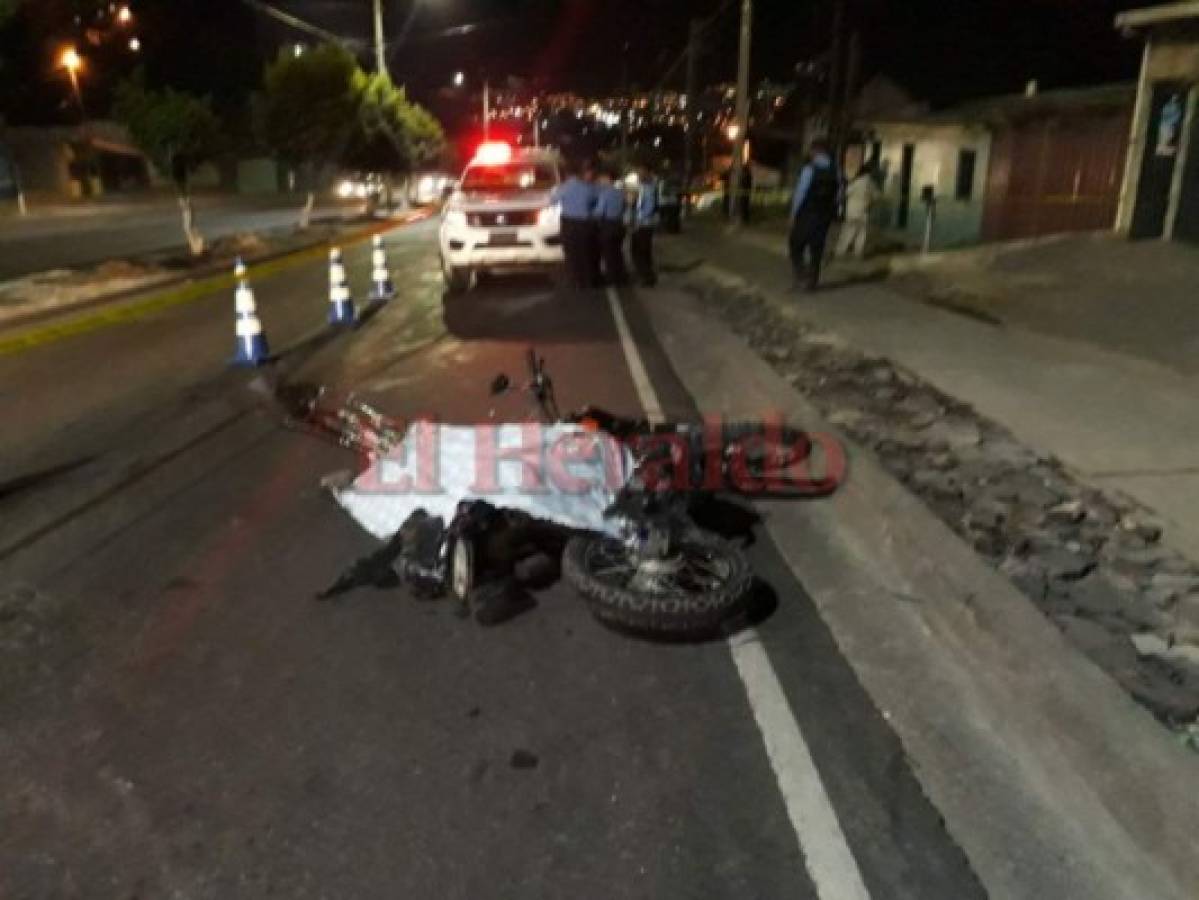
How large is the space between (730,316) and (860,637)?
9715 mm

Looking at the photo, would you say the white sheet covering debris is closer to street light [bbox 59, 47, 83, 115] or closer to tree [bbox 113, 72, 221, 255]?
tree [bbox 113, 72, 221, 255]

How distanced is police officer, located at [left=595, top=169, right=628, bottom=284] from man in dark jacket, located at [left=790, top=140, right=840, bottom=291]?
2.51 metres

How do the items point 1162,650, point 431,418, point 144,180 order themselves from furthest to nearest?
point 144,180
point 431,418
point 1162,650

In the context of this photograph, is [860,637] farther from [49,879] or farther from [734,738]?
[49,879]

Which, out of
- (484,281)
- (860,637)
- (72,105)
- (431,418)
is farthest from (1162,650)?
(72,105)

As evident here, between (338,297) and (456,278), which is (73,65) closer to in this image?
(456,278)

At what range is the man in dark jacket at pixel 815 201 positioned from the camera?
43.0 feet

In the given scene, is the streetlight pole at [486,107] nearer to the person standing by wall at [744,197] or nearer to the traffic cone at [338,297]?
the person standing by wall at [744,197]

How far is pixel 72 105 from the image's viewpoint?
58.8 meters

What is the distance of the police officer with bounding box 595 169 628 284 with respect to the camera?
1502cm

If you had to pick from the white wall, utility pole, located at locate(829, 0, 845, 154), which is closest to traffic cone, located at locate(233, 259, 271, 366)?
the white wall

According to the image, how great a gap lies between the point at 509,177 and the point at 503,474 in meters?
12.7

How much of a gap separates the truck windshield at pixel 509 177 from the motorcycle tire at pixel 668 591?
12655 millimetres

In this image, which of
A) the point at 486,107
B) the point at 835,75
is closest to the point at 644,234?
the point at 835,75
